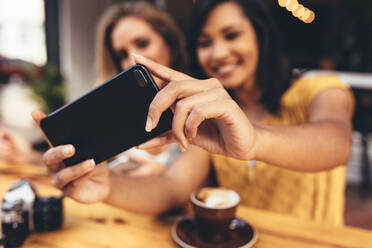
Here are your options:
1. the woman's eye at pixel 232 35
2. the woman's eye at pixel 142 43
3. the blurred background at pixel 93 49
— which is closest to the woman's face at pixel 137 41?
the woman's eye at pixel 142 43

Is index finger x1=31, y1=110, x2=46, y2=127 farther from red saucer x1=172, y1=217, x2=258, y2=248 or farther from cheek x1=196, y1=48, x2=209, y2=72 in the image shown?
cheek x1=196, y1=48, x2=209, y2=72

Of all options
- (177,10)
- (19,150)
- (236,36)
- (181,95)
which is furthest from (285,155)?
(177,10)

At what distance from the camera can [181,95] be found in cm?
64

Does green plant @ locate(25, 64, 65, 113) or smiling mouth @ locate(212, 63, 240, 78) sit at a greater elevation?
smiling mouth @ locate(212, 63, 240, 78)

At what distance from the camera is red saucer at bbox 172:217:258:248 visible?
0.76 metres

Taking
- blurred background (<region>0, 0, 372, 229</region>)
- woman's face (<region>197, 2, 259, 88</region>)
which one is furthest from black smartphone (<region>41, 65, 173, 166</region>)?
blurred background (<region>0, 0, 372, 229</region>)

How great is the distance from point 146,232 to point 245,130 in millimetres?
421

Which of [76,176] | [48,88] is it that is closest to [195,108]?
[76,176]

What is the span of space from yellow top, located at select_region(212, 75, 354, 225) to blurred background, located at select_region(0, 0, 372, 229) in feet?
7.85

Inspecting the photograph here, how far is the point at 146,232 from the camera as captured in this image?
34.3 inches

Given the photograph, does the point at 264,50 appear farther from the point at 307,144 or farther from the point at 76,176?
the point at 76,176

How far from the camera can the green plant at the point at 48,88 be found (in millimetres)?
4234

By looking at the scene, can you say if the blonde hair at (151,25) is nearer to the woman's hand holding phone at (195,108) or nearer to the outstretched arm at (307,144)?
the outstretched arm at (307,144)

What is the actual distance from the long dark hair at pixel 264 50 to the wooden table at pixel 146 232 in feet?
1.89
